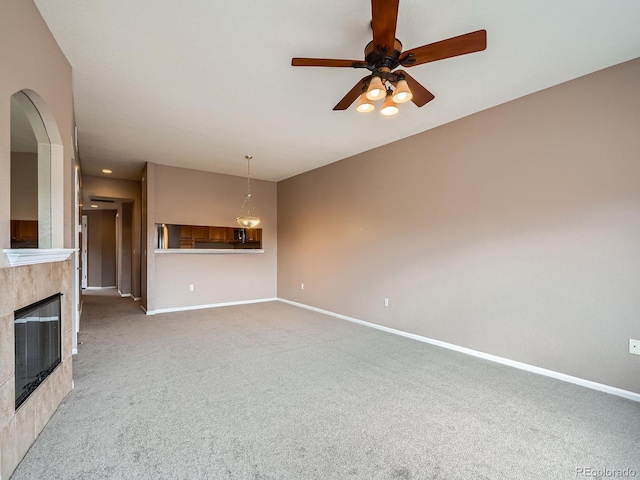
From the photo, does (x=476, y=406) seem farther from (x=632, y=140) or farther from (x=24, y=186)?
(x=24, y=186)

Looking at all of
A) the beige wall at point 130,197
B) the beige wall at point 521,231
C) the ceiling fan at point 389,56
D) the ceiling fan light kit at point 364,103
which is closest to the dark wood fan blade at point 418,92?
the ceiling fan at point 389,56

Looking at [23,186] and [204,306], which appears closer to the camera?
[23,186]

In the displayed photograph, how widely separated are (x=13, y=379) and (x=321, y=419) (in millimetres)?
1775

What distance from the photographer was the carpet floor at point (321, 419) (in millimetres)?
1713

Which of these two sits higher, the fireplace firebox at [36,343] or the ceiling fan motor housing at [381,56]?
the ceiling fan motor housing at [381,56]

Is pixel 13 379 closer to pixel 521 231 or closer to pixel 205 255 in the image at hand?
pixel 521 231

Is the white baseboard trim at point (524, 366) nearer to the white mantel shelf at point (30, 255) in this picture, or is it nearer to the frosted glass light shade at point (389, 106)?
the frosted glass light shade at point (389, 106)

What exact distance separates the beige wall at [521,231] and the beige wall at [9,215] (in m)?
3.15

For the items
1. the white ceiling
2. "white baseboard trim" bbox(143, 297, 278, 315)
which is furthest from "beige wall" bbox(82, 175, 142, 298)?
the white ceiling

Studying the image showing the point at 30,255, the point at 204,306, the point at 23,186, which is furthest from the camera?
the point at 204,306

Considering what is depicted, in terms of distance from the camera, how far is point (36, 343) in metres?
2.05

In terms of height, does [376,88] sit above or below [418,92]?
below

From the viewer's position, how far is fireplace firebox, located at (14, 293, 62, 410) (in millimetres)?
1801

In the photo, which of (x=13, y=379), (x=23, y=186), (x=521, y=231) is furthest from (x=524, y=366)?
(x=23, y=186)
